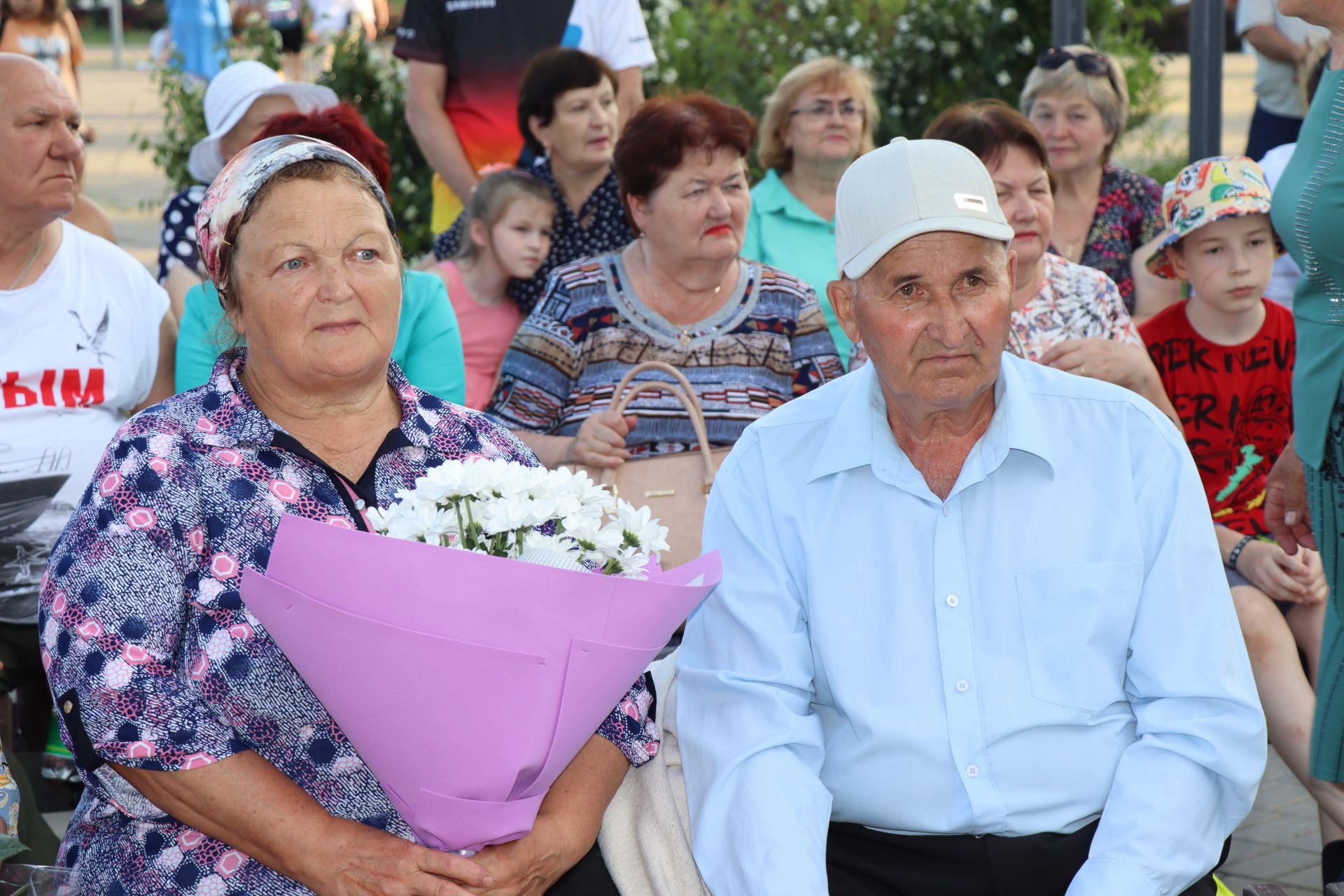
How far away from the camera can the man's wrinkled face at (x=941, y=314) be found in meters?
2.58

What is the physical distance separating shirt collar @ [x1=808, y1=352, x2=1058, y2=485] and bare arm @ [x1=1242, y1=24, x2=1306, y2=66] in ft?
15.7

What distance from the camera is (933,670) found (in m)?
2.49

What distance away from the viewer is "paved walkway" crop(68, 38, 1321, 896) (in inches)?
160

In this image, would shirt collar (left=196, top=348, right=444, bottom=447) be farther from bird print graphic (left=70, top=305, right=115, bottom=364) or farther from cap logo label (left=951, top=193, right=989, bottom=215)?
bird print graphic (left=70, top=305, right=115, bottom=364)

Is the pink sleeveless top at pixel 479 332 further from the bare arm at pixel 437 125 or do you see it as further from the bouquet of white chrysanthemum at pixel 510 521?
the bouquet of white chrysanthemum at pixel 510 521

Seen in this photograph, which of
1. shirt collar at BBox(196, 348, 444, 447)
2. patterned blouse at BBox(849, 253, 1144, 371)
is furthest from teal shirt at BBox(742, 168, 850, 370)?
shirt collar at BBox(196, 348, 444, 447)

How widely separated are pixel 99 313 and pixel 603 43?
108 inches

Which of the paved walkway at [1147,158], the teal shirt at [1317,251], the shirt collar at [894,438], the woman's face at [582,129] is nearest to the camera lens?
the shirt collar at [894,438]

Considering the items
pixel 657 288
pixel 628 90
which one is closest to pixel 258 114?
pixel 628 90

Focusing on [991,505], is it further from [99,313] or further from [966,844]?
[99,313]

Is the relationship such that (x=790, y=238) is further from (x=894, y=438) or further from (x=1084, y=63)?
(x=894, y=438)

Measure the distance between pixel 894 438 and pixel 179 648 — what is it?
4.36 ft

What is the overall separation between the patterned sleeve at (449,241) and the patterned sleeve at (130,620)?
3.17 m

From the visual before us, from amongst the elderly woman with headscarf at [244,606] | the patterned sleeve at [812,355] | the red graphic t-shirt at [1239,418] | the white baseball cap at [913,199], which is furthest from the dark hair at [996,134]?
the elderly woman with headscarf at [244,606]
